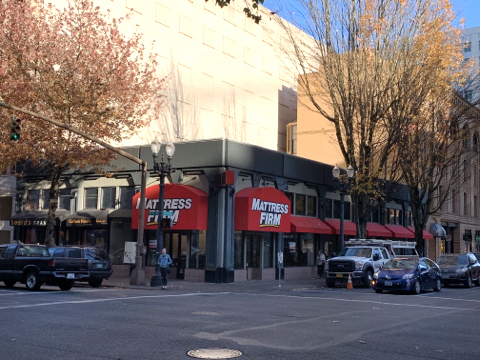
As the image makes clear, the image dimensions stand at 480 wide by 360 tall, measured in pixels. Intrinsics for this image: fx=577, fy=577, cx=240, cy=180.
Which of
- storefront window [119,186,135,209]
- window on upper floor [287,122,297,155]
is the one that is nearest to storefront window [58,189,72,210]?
storefront window [119,186,135,209]

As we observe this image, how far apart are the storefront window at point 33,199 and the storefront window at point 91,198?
4.17 metres

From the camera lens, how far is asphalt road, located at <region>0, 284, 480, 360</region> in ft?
30.6

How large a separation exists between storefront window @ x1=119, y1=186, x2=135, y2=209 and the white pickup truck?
11669 millimetres

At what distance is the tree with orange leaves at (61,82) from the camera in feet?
85.4

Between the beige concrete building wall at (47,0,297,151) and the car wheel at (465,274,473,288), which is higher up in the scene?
the beige concrete building wall at (47,0,297,151)

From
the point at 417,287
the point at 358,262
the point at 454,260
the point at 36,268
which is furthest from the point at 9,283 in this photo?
the point at 454,260

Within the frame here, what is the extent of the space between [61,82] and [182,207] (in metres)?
8.26

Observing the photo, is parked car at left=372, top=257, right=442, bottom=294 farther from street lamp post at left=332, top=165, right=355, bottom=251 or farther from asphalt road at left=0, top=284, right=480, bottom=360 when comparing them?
street lamp post at left=332, top=165, right=355, bottom=251

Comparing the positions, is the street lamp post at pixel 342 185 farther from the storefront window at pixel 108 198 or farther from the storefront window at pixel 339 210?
the storefront window at pixel 108 198

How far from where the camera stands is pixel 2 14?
2655 cm

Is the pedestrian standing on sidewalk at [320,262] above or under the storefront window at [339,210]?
under

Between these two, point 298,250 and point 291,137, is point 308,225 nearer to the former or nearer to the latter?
point 298,250

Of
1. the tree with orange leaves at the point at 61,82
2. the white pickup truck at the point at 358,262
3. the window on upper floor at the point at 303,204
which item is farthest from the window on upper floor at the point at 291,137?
the tree with orange leaves at the point at 61,82

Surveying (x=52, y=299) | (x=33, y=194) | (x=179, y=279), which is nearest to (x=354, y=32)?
(x=179, y=279)
